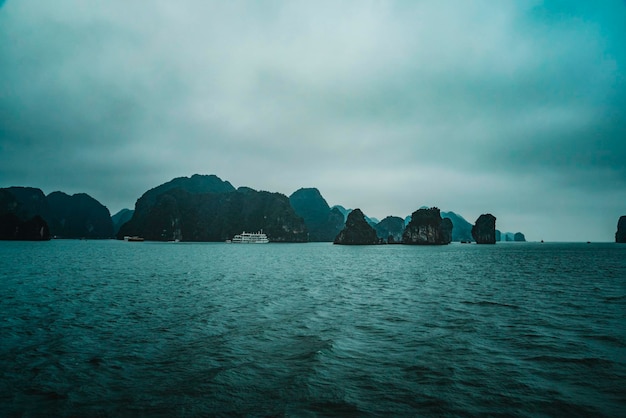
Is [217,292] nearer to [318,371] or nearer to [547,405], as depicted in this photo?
[318,371]

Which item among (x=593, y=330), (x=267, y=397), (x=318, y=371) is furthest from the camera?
(x=593, y=330)

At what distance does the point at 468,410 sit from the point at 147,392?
10258 mm

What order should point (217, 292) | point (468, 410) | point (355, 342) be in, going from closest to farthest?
1. point (468, 410)
2. point (355, 342)
3. point (217, 292)

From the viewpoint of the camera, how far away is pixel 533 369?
13.0 m

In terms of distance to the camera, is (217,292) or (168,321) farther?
(217,292)

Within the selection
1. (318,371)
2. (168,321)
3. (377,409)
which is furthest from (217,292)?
(377,409)

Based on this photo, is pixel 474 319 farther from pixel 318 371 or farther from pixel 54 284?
pixel 54 284

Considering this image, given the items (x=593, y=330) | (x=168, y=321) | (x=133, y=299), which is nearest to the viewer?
(x=593, y=330)

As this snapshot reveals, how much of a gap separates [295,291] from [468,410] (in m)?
25.9

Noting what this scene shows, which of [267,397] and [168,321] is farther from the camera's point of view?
[168,321]

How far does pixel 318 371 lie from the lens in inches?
496

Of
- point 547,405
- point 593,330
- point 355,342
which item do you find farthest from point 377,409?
point 593,330

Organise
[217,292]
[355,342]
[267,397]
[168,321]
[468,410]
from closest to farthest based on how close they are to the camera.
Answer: [468,410], [267,397], [355,342], [168,321], [217,292]

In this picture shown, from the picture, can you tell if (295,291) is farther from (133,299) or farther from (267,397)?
(267,397)
